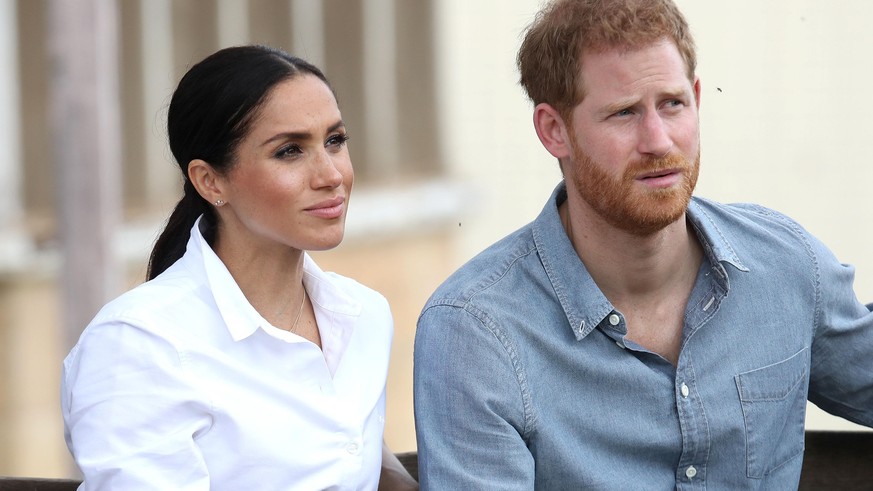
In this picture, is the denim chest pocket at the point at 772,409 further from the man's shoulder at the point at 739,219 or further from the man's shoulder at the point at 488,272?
the man's shoulder at the point at 488,272

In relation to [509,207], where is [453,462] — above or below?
above

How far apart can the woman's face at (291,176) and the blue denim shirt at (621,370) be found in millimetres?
223

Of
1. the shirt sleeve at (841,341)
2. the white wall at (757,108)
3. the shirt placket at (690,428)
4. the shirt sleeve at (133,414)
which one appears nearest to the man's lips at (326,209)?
the shirt sleeve at (133,414)

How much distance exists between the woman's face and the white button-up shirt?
11 cm

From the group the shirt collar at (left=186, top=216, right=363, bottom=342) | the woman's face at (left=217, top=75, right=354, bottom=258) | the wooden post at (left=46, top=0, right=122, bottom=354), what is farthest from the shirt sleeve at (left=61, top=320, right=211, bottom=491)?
the wooden post at (left=46, top=0, right=122, bottom=354)

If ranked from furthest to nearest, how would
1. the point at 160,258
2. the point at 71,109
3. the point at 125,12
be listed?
the point at 125,12 → the point at 71,109 → the point at 160,258

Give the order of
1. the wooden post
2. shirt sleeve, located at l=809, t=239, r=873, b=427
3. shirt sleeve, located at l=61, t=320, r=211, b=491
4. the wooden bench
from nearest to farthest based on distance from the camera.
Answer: shirt sleeve, located at l=61, t=320, r=211, b=491 < shirt sleeve, located at l=809, t=239, r=873, b=427 < the wooden bench < the wooden post

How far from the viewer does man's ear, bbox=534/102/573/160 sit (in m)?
2.35

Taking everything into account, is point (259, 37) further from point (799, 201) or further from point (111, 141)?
point (799, 201)

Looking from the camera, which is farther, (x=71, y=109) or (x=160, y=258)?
(x=71, y=109)

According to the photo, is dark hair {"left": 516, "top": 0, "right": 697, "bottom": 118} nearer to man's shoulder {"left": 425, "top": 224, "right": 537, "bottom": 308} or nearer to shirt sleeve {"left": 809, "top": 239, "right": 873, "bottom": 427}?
man's shoulder {"left": 425, "top": 224, "right": 537, "bottom": 308}

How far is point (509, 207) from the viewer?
5.91 metres

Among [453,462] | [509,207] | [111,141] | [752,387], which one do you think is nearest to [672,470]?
[752,387]

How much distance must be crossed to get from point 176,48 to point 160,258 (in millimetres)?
2710
